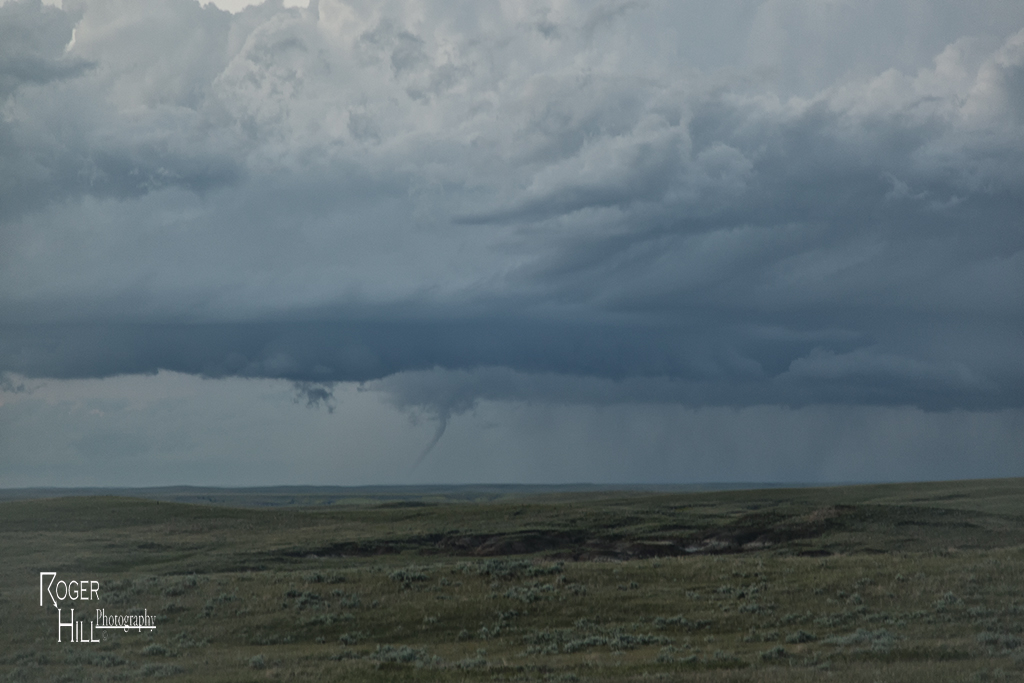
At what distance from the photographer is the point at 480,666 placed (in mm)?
26547

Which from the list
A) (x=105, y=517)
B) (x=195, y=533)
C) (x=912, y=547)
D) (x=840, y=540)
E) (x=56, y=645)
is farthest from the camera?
(x=105, y=517)

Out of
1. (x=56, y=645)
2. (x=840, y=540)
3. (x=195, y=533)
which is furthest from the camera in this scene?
(x=195, y=533)

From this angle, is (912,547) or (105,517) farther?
(105,517)

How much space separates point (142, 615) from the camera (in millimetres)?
35281

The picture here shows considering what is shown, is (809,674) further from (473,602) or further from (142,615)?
(142,615)

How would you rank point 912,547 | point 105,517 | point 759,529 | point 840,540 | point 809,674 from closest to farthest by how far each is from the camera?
point 809,674, point 912,547, point 840,540, point 759,529, point 105,517

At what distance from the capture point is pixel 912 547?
192 ft

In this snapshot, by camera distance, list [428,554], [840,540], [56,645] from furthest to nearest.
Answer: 1. [428,554]
2. [840,540]
3. [56,645]

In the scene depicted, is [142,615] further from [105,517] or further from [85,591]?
[105,517]

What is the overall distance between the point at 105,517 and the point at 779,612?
7622cm

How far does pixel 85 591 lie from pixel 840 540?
Result: 49.8 metres

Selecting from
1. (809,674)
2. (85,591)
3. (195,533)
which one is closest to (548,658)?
(809,674)

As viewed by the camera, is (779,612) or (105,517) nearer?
(779,612)

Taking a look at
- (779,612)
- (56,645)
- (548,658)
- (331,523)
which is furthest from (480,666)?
(331,523)
